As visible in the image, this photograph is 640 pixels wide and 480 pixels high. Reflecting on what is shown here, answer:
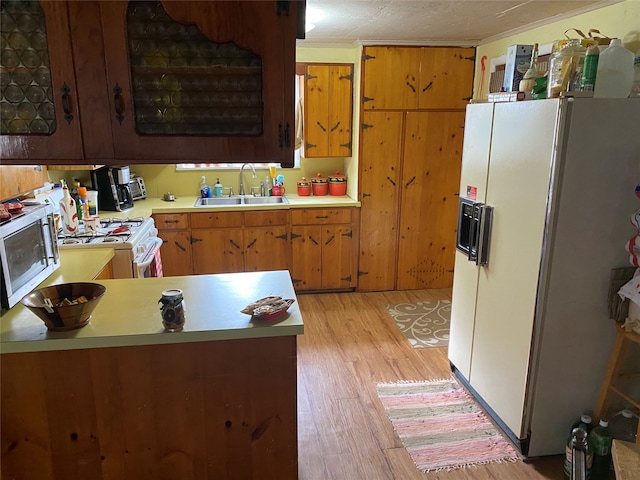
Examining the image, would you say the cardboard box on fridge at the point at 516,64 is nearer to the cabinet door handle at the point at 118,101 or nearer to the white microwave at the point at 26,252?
the cabinet door handle at the point at 118,101

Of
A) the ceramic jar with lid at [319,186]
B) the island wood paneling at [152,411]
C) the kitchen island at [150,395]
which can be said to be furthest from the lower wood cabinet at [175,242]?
the island wood paneling at [152,411]

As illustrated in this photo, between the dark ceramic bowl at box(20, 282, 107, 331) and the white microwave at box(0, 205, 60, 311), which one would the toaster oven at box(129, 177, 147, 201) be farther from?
the dark ceramic bowl at box(20, 282, 107, 331)

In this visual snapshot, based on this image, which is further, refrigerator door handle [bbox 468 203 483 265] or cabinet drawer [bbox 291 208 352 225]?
cabinet drawer [bbox 291 208 352 225]

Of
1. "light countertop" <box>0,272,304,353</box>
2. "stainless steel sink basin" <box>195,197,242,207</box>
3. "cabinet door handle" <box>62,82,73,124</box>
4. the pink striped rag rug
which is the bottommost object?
the pink striped rag rug

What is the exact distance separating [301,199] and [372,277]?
3.27 feet

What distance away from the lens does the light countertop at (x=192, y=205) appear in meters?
3.88

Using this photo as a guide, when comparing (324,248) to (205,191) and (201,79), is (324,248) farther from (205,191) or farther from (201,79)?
(201,79)

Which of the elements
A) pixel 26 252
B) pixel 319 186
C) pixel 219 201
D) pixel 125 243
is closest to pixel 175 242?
pixel 219 201

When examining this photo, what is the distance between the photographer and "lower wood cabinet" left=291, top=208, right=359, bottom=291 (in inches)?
168

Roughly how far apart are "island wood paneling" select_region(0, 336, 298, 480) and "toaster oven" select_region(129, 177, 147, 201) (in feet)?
9.10

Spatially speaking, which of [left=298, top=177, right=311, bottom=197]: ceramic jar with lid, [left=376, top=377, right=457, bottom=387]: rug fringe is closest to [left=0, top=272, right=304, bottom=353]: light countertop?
[left=376, top=377, right=457, bottom=387]: rug fringe

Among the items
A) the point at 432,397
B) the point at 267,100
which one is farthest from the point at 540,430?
the point at 267,100

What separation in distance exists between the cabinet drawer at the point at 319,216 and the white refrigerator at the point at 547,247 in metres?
1.74

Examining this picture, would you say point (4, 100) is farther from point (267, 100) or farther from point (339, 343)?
point (339, 343)
